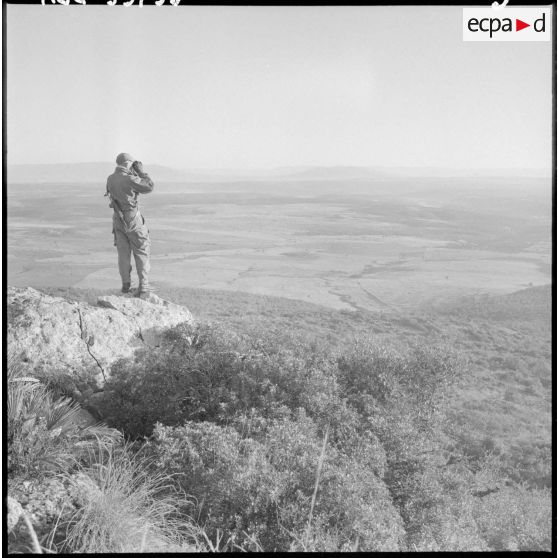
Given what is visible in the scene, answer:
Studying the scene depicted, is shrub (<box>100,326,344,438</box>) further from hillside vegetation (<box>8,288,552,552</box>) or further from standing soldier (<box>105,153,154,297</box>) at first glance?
standing soldier (<box>105,153,154,297</box>)

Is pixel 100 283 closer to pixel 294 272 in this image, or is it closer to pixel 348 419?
pixel 294 272

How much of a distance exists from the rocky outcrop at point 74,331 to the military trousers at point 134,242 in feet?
1.67

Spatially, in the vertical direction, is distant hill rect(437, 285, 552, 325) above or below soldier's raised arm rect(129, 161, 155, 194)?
below

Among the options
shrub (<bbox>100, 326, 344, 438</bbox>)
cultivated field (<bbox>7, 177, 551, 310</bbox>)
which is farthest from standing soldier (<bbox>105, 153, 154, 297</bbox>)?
cultivated field (<bbox>7, 177, 551, 310</bbox>)

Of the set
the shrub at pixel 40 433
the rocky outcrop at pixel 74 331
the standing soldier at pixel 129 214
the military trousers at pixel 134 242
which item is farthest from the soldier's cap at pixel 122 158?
the shrub at pixel 40 433

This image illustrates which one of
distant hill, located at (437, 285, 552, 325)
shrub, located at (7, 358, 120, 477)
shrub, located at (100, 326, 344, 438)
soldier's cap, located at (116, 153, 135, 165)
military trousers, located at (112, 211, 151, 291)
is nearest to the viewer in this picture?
shrub, located at (7, 358, 120, 477)

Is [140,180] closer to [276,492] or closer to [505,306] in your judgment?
[276,492]

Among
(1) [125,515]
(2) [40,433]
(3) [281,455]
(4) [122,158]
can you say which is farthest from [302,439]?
(4) [122,158]

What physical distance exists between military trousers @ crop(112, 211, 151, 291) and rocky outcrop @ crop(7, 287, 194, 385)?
1.67 feet

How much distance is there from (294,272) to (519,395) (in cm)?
617

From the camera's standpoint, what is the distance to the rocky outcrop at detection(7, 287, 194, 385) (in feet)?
18.9

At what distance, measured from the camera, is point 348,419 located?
5.24 metres

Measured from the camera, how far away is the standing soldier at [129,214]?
21.6 feet

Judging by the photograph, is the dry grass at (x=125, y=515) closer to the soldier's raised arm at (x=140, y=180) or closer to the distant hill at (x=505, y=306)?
the soldier's raised arm at (x=140, y=180)
